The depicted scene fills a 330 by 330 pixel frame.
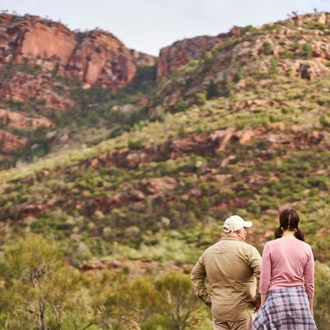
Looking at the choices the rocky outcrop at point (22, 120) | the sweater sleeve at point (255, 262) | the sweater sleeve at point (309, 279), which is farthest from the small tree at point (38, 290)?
the rocky outcrop at point (22, 120)

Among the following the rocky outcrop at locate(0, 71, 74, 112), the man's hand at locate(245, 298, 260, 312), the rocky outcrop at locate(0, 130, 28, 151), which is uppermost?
the rocky outcrop at locate(0, 71, 74, 112)

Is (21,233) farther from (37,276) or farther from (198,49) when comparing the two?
(198,49)

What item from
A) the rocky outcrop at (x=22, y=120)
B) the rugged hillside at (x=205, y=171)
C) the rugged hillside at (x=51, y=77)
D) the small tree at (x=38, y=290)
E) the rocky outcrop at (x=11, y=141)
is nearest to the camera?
the small tree at (x=38, y=290)

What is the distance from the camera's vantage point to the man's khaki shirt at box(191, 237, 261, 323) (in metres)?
4.14

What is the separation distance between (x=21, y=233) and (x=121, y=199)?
25.8 feet

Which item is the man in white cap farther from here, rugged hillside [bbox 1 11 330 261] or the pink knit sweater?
rugged hillside [bbox 1 11 330 261]

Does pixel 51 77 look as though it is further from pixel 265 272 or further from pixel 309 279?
pixel 309 279

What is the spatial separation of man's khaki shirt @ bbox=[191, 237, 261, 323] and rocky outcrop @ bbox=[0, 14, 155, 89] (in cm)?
9701

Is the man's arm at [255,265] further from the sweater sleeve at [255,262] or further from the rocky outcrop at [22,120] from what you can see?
the rocky outcrop at [22,120]

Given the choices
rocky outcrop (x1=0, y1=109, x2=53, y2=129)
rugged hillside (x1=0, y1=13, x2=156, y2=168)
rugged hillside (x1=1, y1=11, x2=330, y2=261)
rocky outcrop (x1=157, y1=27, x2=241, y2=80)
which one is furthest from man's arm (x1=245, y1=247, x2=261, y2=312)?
rocky outcrop (x1=157, y1=27, x2=241, y2=80)

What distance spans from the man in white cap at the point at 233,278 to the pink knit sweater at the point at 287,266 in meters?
0.35

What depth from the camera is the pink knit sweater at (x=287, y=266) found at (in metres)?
3.65

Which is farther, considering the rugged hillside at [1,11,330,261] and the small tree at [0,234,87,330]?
the rugged hillside at [1,11,330,261]

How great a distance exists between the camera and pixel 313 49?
179 ft
